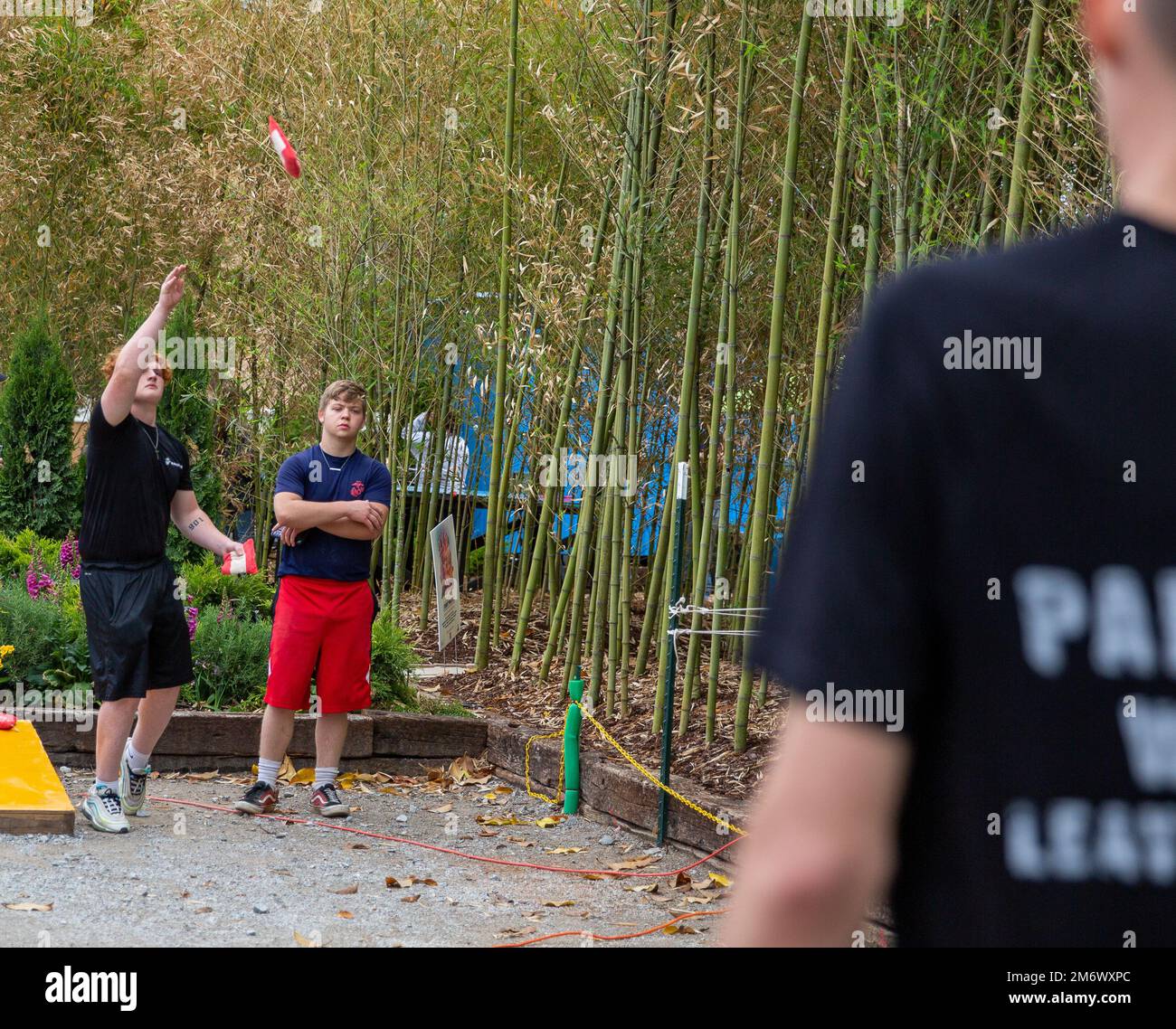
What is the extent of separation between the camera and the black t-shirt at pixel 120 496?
5316mm

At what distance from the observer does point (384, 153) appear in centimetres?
984

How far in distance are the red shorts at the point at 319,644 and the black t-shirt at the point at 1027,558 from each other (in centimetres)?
512

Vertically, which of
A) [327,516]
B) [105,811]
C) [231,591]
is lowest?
[105,811]

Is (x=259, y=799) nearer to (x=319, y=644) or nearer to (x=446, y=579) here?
(x=319, y=644)

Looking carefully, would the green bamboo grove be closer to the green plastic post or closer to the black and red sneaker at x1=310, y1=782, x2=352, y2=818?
the green plastic post

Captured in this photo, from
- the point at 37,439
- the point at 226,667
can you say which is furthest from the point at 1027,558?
the point at 37,439

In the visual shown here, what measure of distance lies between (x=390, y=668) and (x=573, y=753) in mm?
1680

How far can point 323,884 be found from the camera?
481cm

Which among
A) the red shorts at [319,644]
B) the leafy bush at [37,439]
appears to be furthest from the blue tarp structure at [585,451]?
the leafy bush at [37,439]

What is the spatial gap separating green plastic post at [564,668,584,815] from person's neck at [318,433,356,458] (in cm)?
134

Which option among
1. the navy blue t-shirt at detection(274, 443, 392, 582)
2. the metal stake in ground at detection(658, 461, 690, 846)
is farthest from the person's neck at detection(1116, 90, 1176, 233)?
the navy blue t-shirt at detection(274, 443, 392, 582)

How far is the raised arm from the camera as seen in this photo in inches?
201

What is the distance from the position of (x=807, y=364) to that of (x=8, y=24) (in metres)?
9.58
